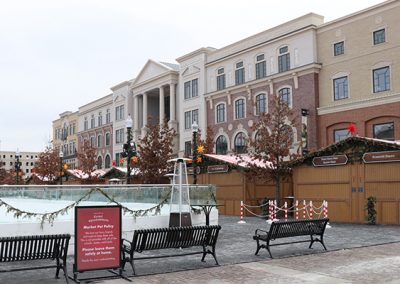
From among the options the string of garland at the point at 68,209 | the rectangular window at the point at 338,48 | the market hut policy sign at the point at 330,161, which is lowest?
the string of garland at the point at 68,209

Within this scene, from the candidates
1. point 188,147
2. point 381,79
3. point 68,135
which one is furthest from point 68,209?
point 68,135

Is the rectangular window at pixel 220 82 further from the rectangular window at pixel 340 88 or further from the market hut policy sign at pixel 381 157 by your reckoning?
the market hut policy sign at pixel 381 157

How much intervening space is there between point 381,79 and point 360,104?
7.81 feet

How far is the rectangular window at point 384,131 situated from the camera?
35.7 metres

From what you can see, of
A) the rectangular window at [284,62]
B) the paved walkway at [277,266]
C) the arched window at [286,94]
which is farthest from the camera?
the rectangular window at [284,62]

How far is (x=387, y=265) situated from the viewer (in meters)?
10.7

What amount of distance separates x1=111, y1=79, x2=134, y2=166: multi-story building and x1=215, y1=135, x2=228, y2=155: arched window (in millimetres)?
19851

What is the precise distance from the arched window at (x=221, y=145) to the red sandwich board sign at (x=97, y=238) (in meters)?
40.0

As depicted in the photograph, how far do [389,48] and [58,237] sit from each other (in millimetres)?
33076

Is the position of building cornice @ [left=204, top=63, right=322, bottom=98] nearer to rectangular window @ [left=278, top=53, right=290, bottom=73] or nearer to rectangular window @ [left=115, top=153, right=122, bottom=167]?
rectangular window @ [left=278, top=53, right=290, bottom=73]

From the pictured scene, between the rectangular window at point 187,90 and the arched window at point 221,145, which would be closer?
the arched window at point 221,145

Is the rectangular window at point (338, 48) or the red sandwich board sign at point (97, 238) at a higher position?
the rectangular window at point (338, 48)

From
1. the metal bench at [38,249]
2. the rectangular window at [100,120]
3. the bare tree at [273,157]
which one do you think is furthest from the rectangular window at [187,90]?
the metal bench at [38,249]

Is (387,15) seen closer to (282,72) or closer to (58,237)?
(282,72)
